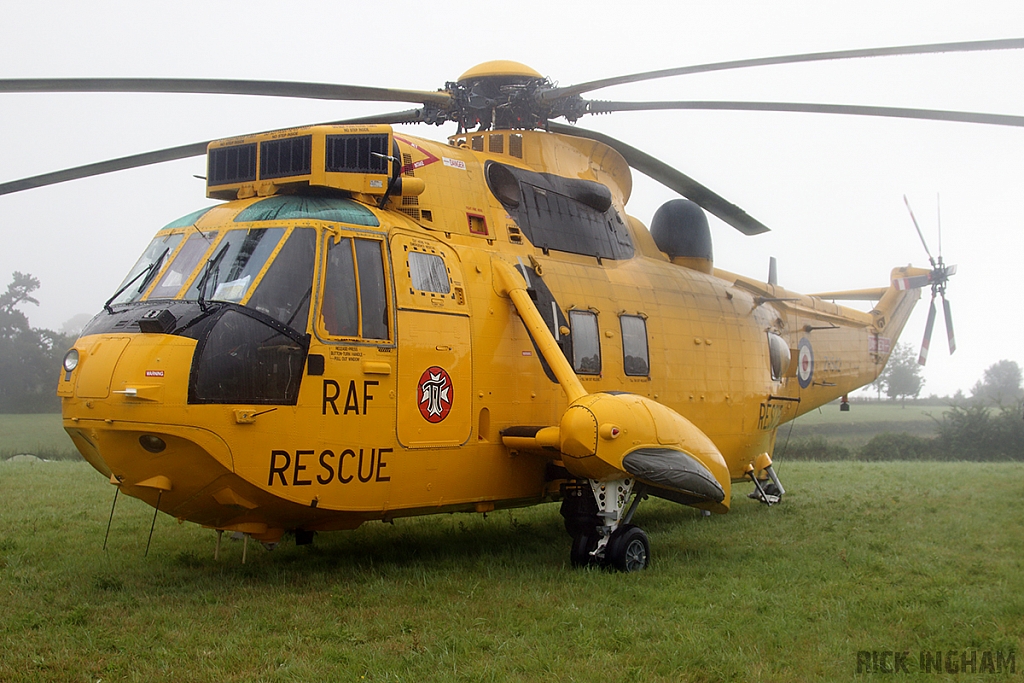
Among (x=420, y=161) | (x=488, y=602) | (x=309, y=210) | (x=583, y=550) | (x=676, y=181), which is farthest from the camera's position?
(x=676, y=181)

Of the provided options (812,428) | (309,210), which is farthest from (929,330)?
(812,428)

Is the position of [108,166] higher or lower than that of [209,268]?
higher

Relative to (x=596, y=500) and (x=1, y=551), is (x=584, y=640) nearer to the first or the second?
(x=596, y=500)

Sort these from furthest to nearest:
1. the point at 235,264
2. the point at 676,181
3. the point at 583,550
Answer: the point at 676,181
the point at 583,550
the point at 235,264

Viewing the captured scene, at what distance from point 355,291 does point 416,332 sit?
650 millimetres

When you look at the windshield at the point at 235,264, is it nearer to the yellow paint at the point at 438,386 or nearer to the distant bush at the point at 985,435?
the yellow paint at the point at 438,386

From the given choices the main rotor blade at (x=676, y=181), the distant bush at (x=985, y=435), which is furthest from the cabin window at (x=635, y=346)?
the distant bush at (x=985, y=435)

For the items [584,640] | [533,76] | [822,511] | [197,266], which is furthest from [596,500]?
[822,511]

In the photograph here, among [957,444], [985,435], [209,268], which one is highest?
[209,268]

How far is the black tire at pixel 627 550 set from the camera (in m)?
8.11

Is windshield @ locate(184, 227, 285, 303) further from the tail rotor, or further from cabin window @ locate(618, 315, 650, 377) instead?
the tail rotor

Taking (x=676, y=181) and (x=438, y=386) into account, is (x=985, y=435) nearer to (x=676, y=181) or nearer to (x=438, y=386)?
(x=676, y=181)

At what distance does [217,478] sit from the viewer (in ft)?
20.9

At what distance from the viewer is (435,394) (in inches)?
295
